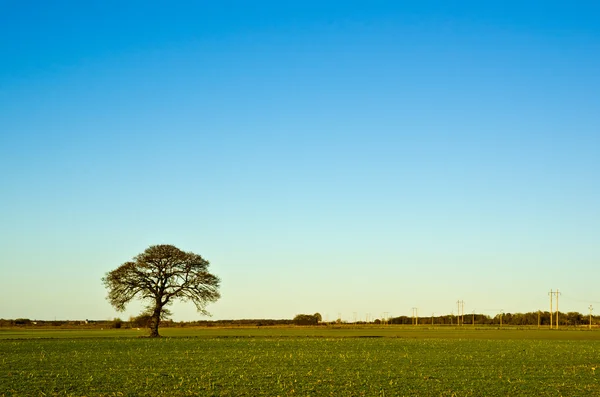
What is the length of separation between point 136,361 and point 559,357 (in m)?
31.4

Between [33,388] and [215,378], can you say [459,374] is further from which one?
[33,388]

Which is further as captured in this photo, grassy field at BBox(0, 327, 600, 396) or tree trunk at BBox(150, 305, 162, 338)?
tree trunk at BBox(150, 305, 162, 338)

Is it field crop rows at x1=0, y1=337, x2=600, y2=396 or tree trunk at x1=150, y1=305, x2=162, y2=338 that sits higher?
field crop rows at x1=0, y1=337, x2=600, y2=396

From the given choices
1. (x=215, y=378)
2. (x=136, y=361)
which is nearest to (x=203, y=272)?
(x=136, y=361)

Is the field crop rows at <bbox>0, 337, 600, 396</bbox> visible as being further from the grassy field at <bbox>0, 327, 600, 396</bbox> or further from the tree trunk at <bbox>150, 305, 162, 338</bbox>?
the tree trunk at <bbox>150, 305, 162, 338</bbox>

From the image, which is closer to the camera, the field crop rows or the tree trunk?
the field crop rows

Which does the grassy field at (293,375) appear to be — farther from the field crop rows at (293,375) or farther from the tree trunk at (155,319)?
the tree trunk at (155,319)

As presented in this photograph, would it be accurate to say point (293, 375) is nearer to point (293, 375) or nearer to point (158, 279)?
point (293, 375)

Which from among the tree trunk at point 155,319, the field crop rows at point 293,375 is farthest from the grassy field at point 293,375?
the tree trunk at point 155,319

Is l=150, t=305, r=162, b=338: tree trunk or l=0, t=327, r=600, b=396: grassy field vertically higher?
l=0, t=327, r=600, b=396: grassy field

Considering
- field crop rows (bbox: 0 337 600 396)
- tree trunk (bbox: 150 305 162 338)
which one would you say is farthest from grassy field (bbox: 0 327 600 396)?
tree trunk (bbox: 150 305 162 338)

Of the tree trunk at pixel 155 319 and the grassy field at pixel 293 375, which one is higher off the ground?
the grassy field at pixel 293 375

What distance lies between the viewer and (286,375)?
31.3 metres

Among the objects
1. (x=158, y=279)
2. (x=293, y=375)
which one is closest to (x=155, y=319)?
(x=158, y=279)
